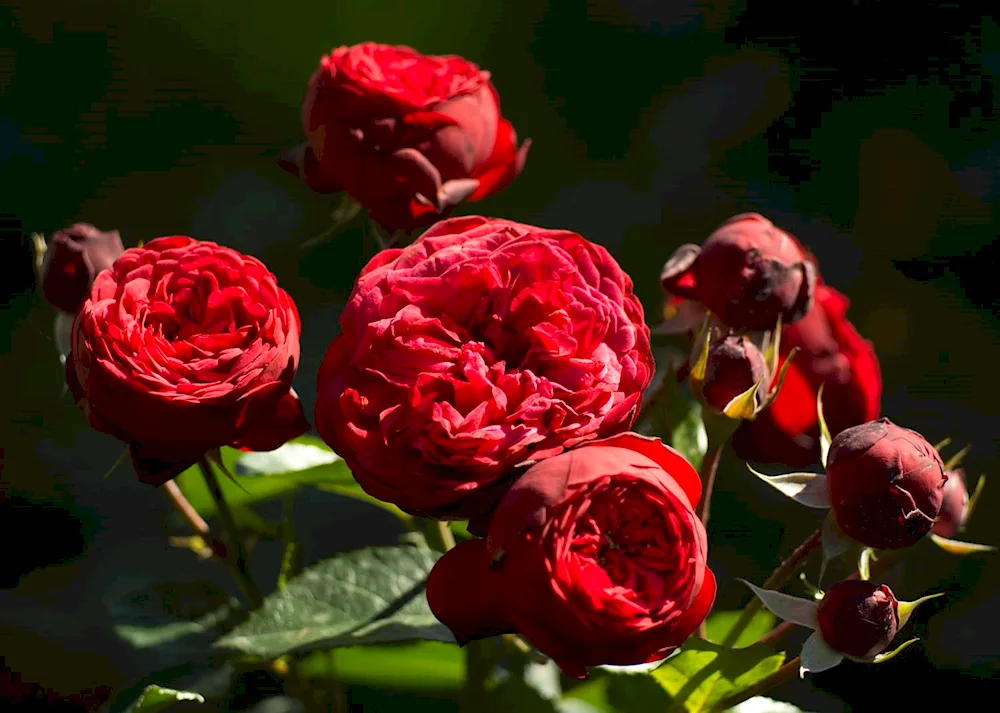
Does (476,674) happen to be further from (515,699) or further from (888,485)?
(888,485)

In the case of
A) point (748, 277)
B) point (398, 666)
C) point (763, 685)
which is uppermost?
point (748, 277)

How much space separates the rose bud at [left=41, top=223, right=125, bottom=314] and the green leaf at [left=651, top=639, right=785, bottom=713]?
13.2 inches

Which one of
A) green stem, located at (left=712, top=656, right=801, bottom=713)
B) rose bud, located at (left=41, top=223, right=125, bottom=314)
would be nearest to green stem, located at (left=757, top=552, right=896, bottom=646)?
green stem, located at (left=712, top=656, right=801, bottom=713)

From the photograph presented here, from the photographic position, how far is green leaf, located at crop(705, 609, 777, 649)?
627mm

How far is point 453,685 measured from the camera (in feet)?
2.06

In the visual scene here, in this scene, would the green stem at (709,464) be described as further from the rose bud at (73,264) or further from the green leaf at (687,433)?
the rose bud at (73,264)

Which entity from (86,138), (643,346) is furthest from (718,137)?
(643,346)

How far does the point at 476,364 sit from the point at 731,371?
0.14m

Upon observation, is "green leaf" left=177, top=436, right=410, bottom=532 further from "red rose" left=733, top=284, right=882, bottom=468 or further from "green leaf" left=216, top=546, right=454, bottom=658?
"red rose" left=733, top=284, right=882, bottom=468

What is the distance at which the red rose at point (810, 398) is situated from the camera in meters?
0.58

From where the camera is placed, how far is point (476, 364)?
1.45 ft

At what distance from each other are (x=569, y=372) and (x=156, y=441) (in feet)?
0.58

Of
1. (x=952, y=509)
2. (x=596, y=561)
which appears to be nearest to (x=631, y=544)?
(x=596, y=561)

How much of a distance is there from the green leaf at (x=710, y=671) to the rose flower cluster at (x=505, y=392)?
1.0 inches
